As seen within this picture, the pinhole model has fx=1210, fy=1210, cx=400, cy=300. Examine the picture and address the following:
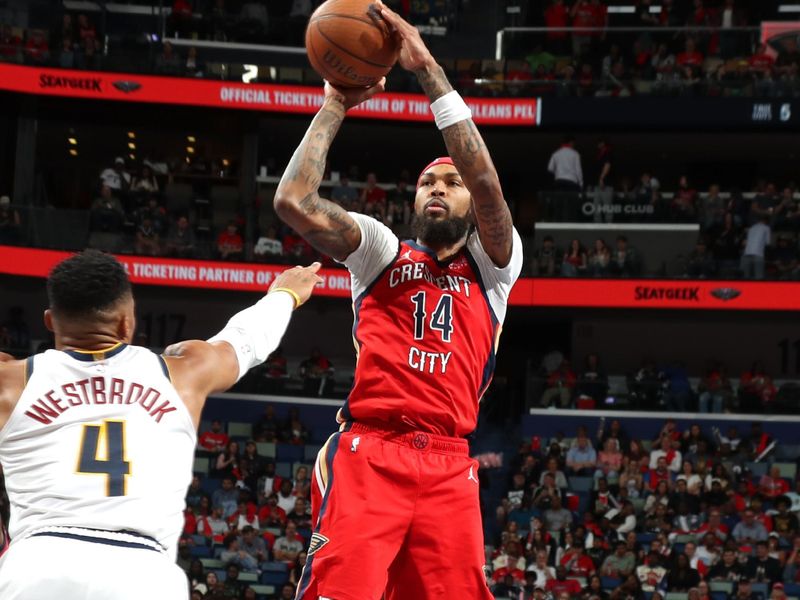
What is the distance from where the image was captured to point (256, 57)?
74.1ft

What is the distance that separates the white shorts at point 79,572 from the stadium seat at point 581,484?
46.0 ft

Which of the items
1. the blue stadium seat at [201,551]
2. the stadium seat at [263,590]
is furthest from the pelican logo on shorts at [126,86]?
the stadium seat at [263,590]

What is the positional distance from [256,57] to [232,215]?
3.23m

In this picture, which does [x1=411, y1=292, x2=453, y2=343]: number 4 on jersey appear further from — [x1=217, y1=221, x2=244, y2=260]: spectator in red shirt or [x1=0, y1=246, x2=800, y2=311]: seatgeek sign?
[x1=217, y1=221, x2=244, y2=260]: spectator in red shirt

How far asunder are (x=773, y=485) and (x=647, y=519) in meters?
2.26

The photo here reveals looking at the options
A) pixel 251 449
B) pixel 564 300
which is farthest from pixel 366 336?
pixel 564 300

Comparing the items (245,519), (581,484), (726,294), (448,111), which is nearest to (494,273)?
(448,111)

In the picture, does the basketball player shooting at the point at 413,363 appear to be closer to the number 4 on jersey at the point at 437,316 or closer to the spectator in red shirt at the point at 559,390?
the number 4 on jersey at the point at 437,316

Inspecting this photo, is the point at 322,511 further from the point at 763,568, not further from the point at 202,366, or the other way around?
the point at 763,568

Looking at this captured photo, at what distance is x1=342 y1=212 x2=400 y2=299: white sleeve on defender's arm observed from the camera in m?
5.45

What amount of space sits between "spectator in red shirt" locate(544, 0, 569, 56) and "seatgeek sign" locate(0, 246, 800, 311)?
14.4 feet

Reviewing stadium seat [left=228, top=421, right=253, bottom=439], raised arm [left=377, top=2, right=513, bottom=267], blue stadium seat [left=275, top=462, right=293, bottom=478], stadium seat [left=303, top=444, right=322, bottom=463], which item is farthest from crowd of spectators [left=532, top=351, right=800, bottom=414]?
raised arm [left=377, top=2, right=513, bottom=267]

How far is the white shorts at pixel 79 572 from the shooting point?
3324 mm

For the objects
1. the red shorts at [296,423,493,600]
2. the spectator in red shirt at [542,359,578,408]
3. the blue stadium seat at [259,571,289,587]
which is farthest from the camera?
the spectator in red shirt at [542,359,578,408]
